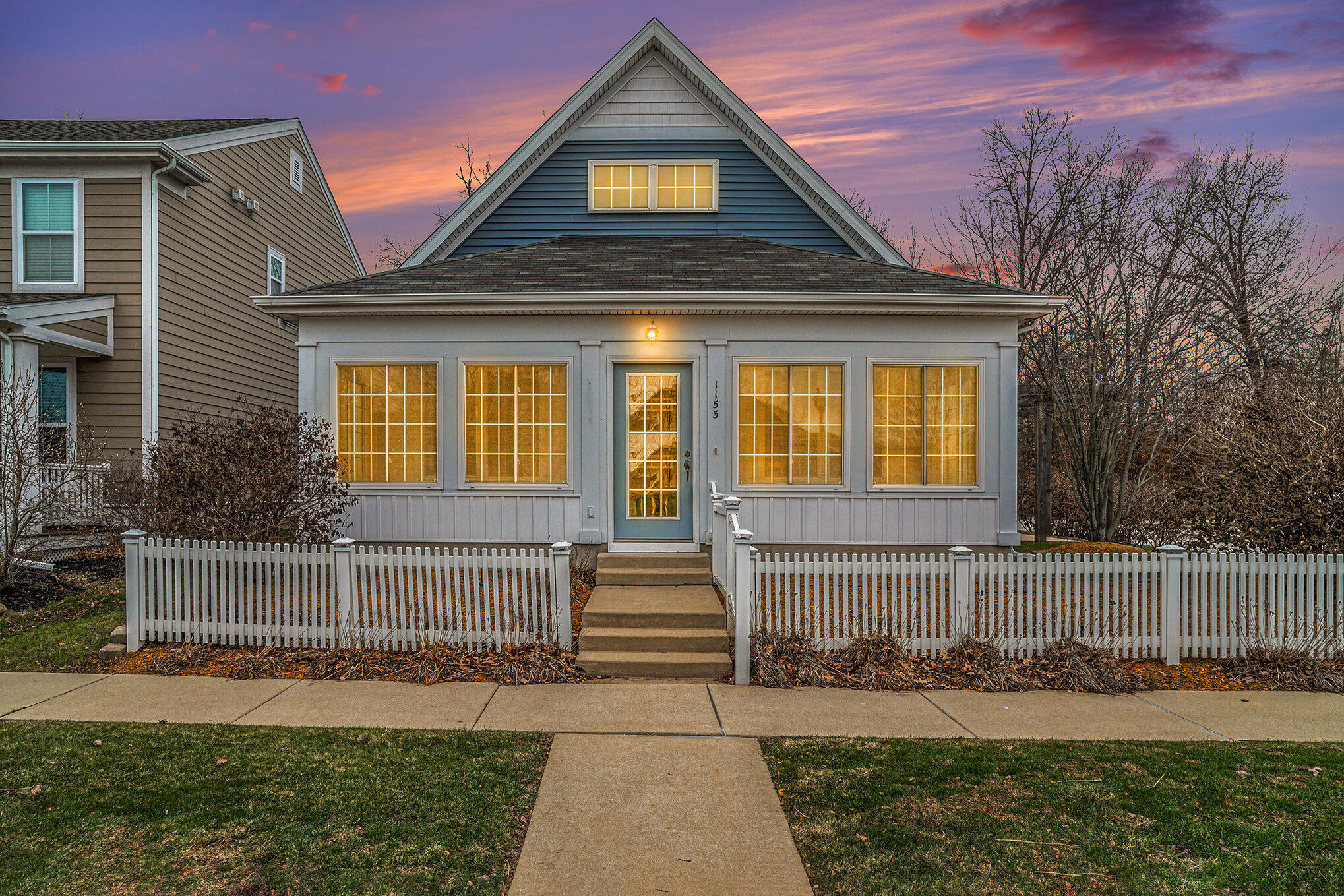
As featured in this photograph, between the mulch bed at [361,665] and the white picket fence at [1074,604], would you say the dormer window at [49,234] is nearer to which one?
the mulch bed at [361,665]

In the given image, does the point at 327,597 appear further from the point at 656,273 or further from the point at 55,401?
the point at 55,401

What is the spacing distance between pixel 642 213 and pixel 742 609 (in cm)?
763

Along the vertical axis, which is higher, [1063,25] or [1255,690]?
[1063,25]

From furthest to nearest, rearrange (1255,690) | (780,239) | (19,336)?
1. (780,239)
2. (19,336)
3. (1255,690)

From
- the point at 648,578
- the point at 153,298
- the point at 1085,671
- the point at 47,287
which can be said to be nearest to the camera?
the point at 1085,671

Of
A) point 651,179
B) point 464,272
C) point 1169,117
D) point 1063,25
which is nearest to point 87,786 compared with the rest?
point 464,272

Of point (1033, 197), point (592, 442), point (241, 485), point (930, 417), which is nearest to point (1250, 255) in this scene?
point (1033, 197)

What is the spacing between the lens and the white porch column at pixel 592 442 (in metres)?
8.67

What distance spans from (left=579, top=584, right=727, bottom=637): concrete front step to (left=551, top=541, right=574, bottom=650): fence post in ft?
0.99

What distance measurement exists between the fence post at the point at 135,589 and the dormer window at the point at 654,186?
25.8 ft

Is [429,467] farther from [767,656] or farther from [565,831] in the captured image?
[565,831]

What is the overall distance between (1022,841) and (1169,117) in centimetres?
1665

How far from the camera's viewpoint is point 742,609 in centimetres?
575

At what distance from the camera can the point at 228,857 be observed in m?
3.13
